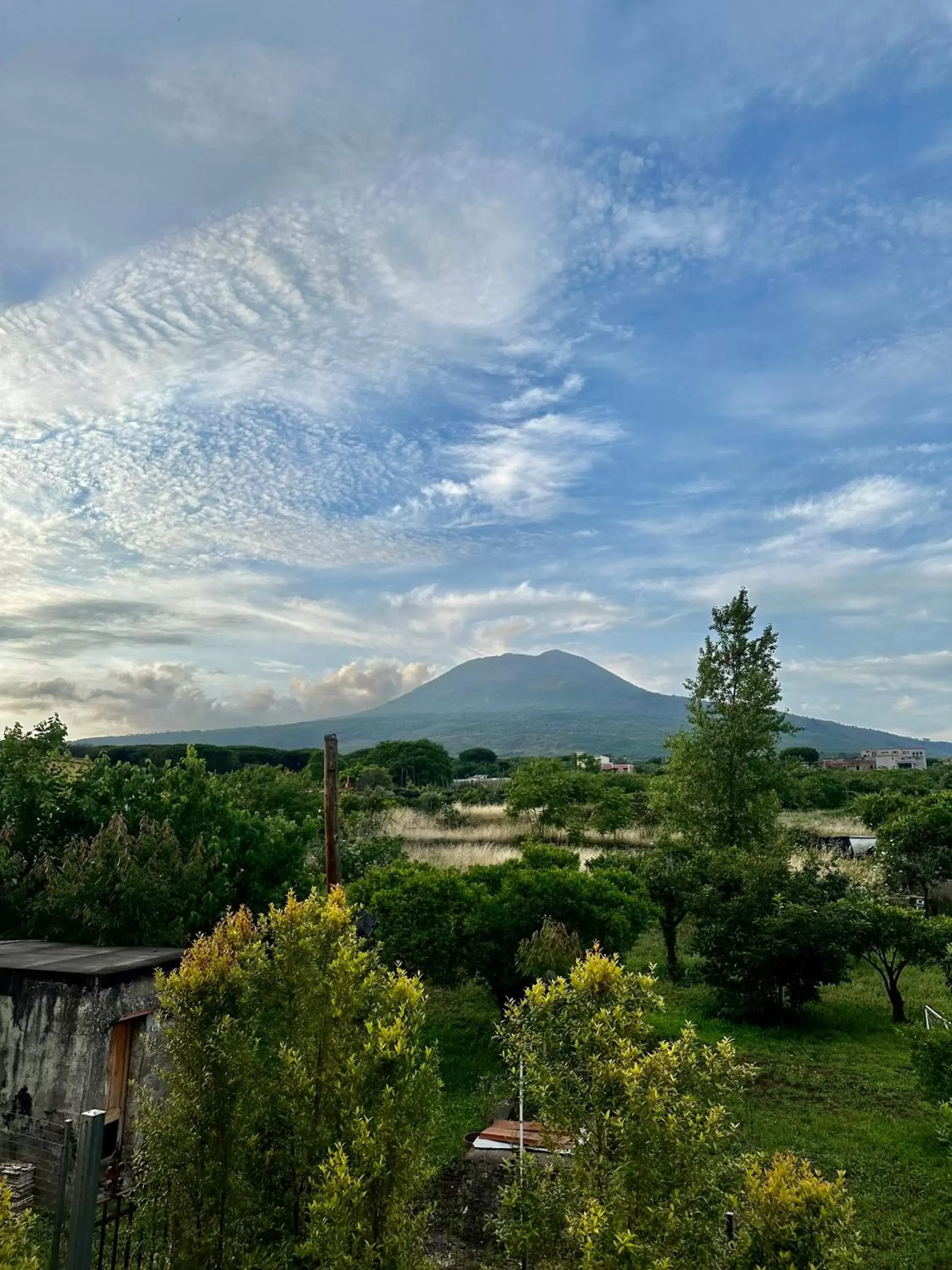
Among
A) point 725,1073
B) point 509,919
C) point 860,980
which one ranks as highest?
point 725,1073

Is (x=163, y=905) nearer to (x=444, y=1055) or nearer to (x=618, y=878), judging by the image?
(x=444, y=1055)

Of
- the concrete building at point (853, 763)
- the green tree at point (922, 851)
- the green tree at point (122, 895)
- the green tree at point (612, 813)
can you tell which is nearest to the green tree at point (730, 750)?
the green tree at point (922, 851)

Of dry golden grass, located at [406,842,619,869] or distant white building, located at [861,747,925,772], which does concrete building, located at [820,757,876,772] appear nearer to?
distant white building, located at [861,747,925,772]

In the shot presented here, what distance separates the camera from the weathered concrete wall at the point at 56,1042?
903 centimetres

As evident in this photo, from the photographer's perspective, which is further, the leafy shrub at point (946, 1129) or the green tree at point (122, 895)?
the green tree at point (122, 895)

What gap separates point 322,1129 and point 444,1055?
988 cm

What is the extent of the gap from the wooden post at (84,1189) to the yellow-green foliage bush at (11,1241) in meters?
0.34

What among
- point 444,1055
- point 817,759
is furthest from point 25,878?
point 817,759

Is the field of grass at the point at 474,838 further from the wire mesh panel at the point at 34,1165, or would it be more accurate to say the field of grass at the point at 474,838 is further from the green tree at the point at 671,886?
the wire mesh panel at the point at 34,1165

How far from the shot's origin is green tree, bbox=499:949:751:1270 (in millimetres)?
4230

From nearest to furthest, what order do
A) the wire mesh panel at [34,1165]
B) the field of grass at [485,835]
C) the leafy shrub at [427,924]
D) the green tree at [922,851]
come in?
the wire mesh panel at [34,1165] < the leafy shrub at [427,924] < the green tree at [922,851] < the field of grass at [485,835]

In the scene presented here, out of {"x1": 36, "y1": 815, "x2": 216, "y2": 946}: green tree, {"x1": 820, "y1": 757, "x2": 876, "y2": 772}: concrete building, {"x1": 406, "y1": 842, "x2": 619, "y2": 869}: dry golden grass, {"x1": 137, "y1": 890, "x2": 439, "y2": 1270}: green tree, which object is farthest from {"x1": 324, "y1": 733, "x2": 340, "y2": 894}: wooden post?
{"x1": 820, "y1": 757, "x2": 876, "y2": 772}: concrete building

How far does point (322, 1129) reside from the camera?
489cm

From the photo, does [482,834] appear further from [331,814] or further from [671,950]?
[331,814]
